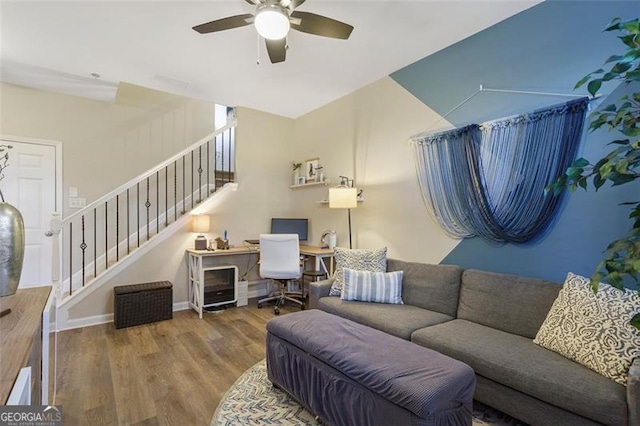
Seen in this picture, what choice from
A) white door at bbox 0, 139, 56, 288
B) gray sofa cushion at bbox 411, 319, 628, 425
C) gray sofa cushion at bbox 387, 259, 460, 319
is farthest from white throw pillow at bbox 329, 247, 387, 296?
white door at bbox 0, 139, 56, 288

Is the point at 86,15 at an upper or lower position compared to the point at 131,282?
upper

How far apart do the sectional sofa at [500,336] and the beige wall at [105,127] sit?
3159 millimetres

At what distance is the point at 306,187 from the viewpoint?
189 inches

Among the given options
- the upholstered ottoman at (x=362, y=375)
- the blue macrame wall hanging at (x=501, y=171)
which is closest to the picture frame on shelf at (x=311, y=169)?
the blue macrame wall hanging at (x=501, y=171)

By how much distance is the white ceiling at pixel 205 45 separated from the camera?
2.37m

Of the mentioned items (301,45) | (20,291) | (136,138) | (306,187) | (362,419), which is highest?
(301,45)

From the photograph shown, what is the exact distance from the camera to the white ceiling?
237 centimetres

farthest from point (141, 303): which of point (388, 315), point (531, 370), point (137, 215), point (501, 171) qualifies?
point (501, 171)

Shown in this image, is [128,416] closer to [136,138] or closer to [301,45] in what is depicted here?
[301,45]

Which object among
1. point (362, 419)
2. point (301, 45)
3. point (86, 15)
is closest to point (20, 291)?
point (362, 419)

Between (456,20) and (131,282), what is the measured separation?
431 cm

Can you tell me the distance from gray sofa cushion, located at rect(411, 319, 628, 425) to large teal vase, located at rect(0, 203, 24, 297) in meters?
2.24

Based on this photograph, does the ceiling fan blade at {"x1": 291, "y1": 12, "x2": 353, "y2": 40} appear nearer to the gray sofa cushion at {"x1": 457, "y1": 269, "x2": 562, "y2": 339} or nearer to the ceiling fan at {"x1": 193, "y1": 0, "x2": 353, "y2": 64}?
the ceiling fan at {"x1": 193, "y1": 0, "x2": 353, "y2": 64}

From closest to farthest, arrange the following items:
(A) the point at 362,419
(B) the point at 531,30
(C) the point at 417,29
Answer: (A) the point at 362,419 < (B) the point at 531,30 < (C) the point at 417,29
